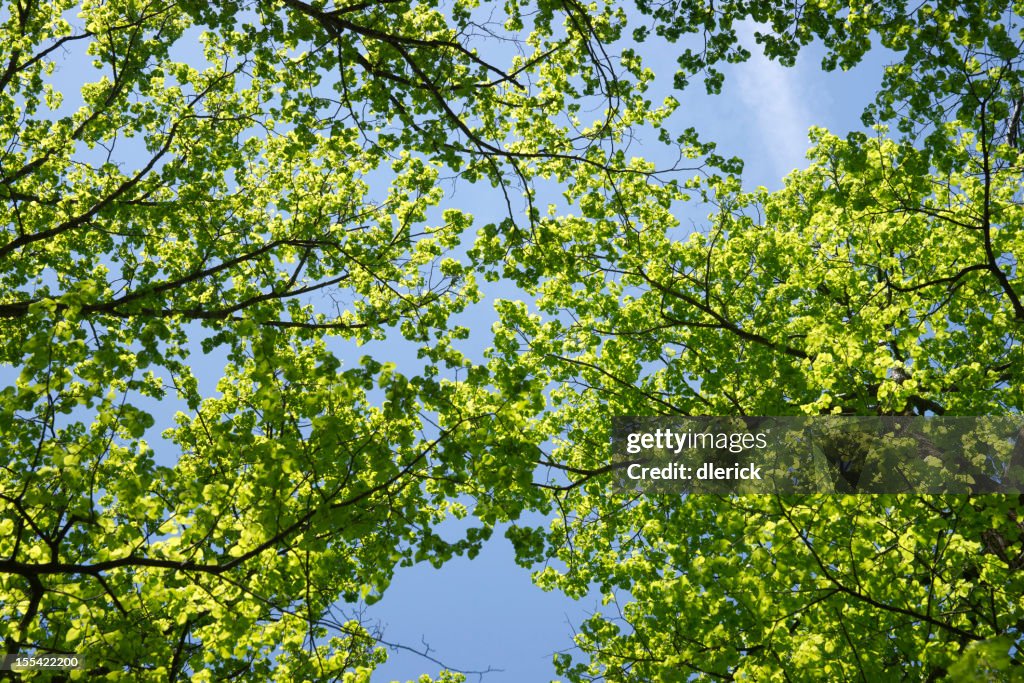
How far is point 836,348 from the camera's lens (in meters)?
7.42

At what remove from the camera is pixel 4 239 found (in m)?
9.89

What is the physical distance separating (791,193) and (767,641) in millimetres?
10452

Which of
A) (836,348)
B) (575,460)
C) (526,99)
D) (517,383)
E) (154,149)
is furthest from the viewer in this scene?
(575,460)

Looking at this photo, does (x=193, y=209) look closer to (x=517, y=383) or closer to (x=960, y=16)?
(x=517, y=383)

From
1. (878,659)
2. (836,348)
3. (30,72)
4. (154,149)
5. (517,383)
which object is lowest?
(878,659)

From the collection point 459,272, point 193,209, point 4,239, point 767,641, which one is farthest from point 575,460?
point 4,239

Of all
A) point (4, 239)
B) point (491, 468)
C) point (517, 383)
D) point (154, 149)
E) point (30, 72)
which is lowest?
point (491, 468)

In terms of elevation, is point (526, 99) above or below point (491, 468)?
above

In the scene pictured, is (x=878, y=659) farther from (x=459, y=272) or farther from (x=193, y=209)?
(x=193, y=209)

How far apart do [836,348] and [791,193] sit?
8.34 meters

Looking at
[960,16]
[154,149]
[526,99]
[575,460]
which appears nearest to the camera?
[960,16]

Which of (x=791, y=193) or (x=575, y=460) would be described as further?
(x=791, y=193)

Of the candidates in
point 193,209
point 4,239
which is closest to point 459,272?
point 193,209

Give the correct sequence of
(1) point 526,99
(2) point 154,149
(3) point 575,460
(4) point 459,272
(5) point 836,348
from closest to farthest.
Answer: (5) point 836,348
(1) point 526,99
(2) point 154,149
(4) point 459,272
(3) point 575,460
